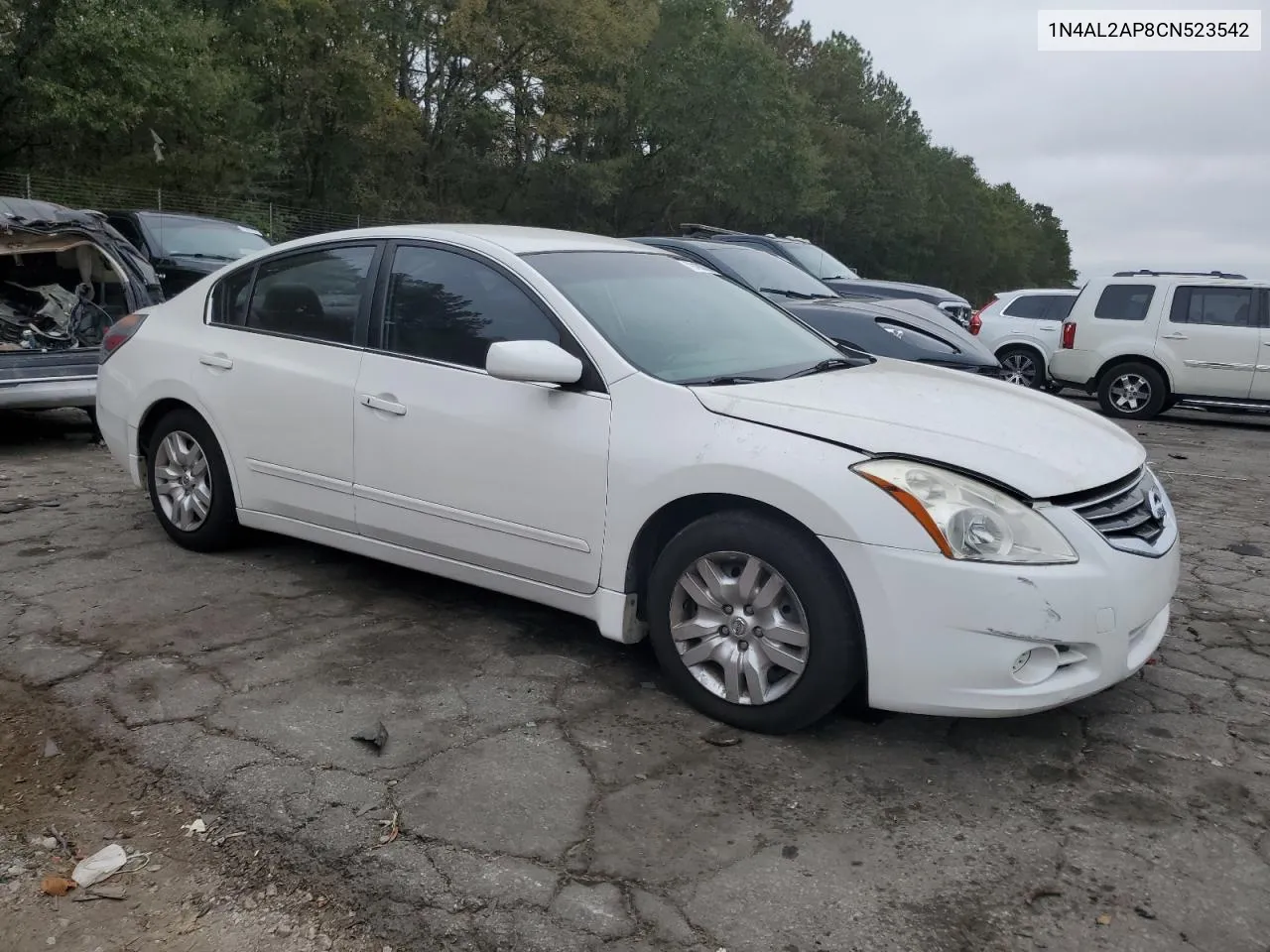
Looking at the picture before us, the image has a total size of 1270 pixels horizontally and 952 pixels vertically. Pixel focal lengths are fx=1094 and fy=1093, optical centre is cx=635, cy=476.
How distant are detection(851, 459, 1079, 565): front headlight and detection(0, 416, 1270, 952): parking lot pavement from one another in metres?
0.69

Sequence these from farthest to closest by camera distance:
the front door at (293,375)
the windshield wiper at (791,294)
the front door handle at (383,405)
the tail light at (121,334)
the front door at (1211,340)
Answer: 1. the front door at (1211,340)
2. the windshield wiper at (791,294)
3. the tail light at (121,334)
4. the front door at (293,375)
5. the front door handle at (383,405)

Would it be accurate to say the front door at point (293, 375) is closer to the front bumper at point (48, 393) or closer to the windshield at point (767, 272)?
the front bumper at point (48, 393)

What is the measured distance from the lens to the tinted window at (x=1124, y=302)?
12.7 meters

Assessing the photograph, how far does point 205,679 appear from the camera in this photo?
374 centimetres

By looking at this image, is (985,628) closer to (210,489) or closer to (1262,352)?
(210,489)

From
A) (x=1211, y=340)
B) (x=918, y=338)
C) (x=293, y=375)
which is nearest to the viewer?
(x=293, y=375)

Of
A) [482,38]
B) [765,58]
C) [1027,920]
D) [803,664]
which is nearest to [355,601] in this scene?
[803,664]

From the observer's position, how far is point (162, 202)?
20.9 m

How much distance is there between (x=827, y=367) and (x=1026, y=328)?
11878 mm

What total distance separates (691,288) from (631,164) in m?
40.0

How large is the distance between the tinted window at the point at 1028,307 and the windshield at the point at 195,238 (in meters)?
10.0

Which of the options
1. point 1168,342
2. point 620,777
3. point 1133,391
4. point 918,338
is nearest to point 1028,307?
point 1133,391

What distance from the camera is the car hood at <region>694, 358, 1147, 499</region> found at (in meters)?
3.20

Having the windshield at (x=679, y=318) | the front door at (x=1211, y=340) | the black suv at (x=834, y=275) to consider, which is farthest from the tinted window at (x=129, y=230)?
the front door at (x=1211, y=340)
